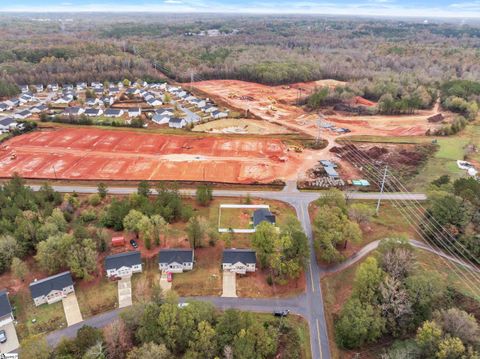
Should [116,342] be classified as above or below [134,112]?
above

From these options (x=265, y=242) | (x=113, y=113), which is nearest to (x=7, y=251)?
(x=265, y=242)

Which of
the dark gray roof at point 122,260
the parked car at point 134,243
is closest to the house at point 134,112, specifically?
the parked car at point 134,243

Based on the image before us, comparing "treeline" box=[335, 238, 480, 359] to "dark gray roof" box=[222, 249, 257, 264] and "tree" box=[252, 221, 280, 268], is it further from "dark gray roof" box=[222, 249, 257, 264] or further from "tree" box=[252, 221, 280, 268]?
"dark gray roof" box=[222, 249, 257, 264]

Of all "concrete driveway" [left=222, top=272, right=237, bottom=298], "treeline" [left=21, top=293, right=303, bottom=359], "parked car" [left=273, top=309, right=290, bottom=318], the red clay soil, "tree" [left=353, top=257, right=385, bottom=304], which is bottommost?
the red clay soil

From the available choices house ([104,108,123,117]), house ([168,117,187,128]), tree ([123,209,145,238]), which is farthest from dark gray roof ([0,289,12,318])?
house ([104,108,123,117])

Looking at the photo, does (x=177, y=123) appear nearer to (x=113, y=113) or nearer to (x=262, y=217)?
(x=113, y=113)

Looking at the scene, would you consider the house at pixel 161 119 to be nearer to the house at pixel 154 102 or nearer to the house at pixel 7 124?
the house at pixel 154 102
